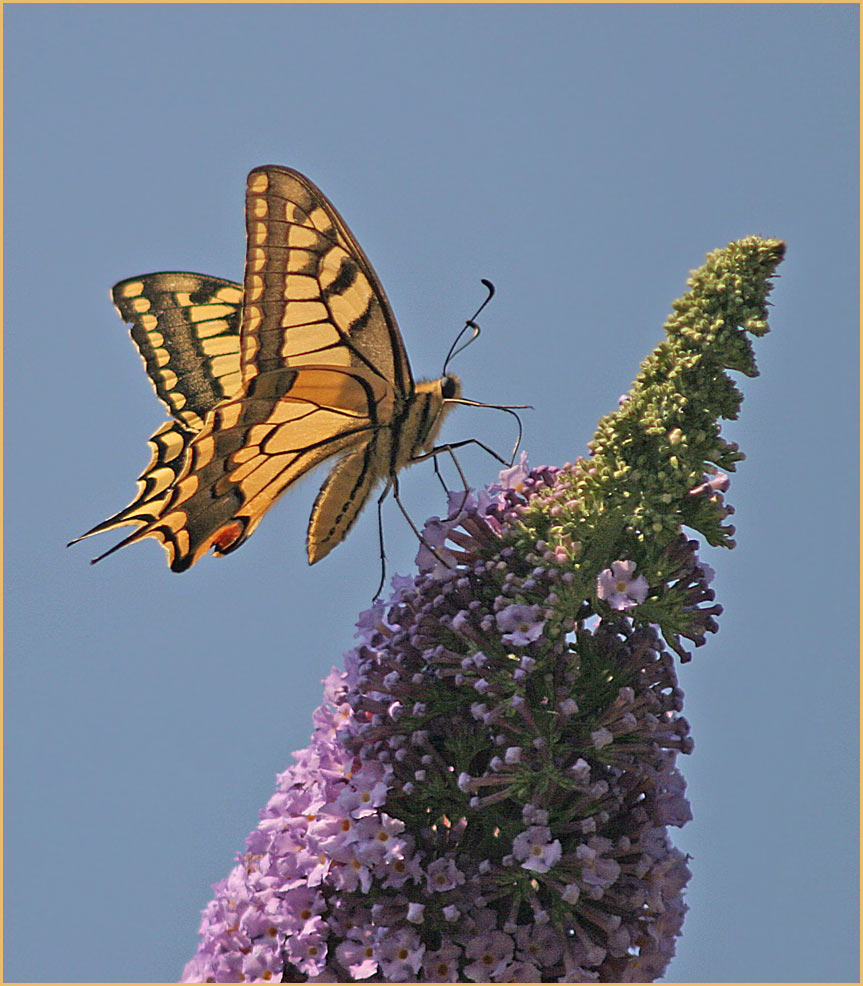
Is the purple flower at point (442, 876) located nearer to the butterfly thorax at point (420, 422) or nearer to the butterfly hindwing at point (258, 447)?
the butterfly hindwing at point (258, 447)

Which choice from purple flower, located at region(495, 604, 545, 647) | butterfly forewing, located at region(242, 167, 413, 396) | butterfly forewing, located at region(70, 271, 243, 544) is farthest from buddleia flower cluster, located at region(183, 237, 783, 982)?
butterfly forewing, located at region(70, 271, 243, 544)

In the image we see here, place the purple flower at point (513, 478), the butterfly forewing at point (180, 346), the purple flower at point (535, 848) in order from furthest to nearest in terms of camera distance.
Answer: the butterfly forewing at point (180, 346), the purple flower at point (513, 478), the purple flower at point (535, 848)

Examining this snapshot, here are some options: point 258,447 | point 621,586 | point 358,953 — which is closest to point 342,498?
point 258,447

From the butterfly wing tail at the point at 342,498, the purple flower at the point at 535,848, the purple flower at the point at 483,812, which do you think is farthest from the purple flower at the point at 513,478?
the purple flower at the point at 535,848

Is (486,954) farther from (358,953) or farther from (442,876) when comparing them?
(358,953)

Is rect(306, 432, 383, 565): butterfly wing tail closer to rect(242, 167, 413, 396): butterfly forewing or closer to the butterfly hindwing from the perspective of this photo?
the butterfly hindwing

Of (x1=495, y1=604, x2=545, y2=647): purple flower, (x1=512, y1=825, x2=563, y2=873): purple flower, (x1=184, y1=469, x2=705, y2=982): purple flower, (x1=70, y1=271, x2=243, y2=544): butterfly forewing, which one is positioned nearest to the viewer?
(x1=512, y1=825, x2=563, y2=873): purple flower

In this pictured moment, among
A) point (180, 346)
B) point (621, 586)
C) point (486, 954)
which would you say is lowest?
point (486, 954)

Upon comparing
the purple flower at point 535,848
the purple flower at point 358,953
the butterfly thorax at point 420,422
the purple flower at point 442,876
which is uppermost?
the butterfly thorax at point 420,422
